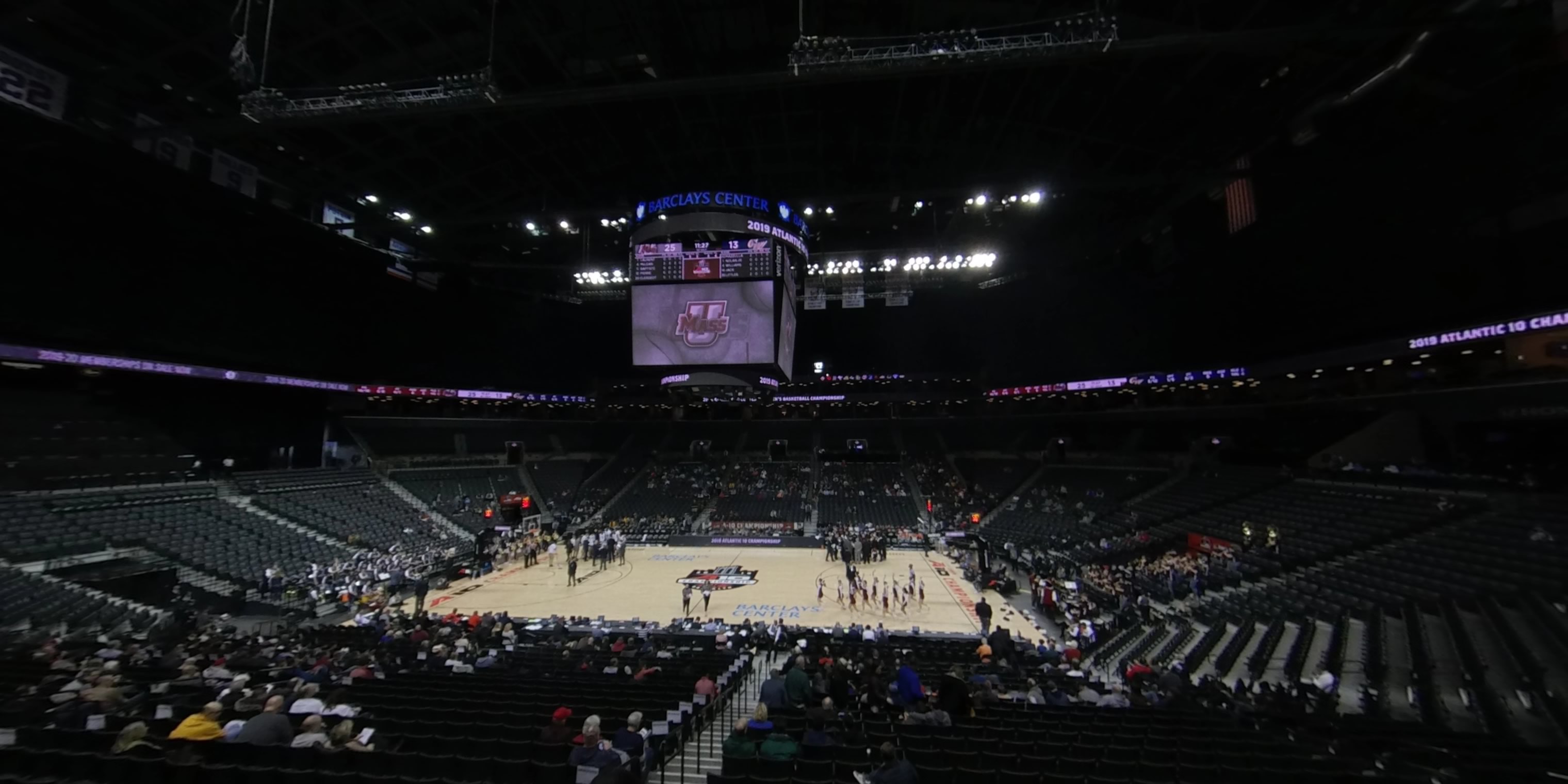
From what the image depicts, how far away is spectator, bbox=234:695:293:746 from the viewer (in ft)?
18.4

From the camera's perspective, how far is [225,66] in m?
16.3

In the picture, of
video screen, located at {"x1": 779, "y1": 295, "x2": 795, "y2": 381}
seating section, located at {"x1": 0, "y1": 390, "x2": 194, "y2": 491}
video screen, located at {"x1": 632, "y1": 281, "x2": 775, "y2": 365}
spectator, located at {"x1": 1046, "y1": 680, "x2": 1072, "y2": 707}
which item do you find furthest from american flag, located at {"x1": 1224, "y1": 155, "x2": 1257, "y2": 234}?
seating section, located at {"x1": 0, "y1": 390, "x2": 194, "y2": 491}

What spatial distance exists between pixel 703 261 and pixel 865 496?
863 inches

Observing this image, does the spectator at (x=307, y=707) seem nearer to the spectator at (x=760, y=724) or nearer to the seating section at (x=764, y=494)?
the spectator at (x=760, y=724)

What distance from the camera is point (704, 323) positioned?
69.3 ft

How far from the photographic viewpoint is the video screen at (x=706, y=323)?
20.9 m

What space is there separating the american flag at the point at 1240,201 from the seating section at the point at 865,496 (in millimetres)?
21279

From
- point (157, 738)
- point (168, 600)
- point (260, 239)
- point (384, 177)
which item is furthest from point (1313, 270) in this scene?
point (260, 239)

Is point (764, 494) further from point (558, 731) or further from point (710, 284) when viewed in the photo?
point (558, 731)

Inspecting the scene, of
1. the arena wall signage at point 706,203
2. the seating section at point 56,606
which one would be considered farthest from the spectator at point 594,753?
the arena wall signage at point 706,203

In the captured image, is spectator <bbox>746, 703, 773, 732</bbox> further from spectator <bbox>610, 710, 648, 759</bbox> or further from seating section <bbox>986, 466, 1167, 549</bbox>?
seating section <bbox>986, 466, 1167, 549</bbox>

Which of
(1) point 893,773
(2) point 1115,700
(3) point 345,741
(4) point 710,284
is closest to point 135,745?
(3) point 345,741

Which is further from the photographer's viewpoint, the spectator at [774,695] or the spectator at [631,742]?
the spectator at [774,695]

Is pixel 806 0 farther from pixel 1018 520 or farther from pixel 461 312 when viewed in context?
pixel 461 312
